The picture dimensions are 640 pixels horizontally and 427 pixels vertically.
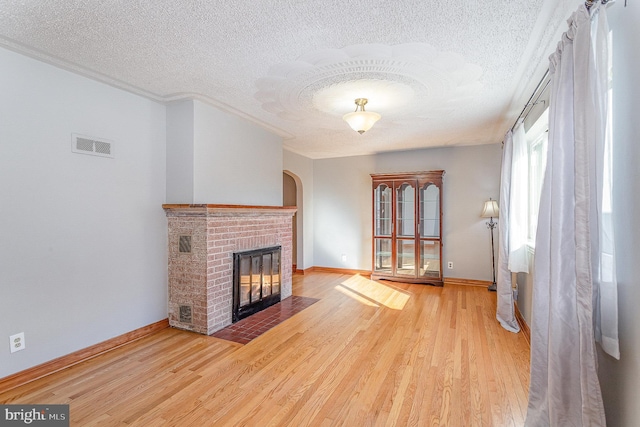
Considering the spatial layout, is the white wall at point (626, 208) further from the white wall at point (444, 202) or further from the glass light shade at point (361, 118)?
the white wall at point (444, 202)

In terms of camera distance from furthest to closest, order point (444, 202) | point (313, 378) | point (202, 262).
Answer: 1. point (444, 202)
2. point (202, 262)
3. point (313, 378)

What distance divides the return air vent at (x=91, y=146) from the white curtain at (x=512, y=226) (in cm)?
413

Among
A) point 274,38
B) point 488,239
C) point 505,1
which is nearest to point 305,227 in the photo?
point 488,239

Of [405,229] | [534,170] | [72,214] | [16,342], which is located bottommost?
[16,342]

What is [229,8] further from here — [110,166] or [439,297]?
[439,297]

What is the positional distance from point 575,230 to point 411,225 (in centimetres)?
402

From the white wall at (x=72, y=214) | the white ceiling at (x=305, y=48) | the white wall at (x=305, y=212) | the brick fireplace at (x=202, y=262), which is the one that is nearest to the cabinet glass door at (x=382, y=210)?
the white wall at (x=305, y=212)

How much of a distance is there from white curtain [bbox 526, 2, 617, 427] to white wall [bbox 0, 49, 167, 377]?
3.40 meters

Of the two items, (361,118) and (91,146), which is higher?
(361,118)

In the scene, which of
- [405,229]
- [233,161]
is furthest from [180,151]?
[405,229]

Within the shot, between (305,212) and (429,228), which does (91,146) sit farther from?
(429,228)

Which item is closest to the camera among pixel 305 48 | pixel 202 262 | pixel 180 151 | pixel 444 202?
pixel 305 48

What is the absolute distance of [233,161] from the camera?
12.2 ft

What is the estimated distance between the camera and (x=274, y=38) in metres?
2.07
